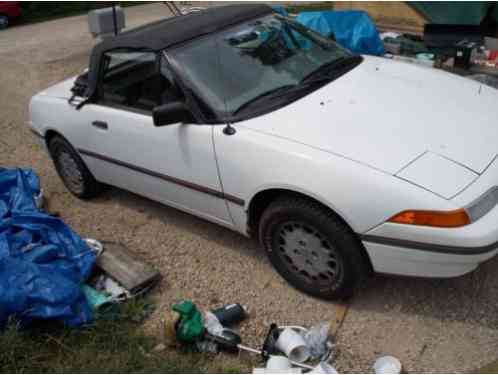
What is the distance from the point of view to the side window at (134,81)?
3.29 m

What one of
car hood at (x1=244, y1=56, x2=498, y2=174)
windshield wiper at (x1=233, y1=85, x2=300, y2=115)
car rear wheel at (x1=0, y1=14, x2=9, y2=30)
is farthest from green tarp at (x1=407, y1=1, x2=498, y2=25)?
car rear wheel at (x1=0, y1=14, x2=9, y2=30)

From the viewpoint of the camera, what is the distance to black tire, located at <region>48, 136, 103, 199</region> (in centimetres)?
423

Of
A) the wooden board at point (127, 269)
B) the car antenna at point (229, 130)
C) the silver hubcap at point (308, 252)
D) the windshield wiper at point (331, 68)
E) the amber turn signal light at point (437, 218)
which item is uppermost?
the windshield wiper at point (331, 68)

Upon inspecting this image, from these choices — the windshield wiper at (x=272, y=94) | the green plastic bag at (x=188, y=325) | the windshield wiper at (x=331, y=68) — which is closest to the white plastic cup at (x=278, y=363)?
the green plastic bag at (x=188, y=325)

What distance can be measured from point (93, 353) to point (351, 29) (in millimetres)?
5338

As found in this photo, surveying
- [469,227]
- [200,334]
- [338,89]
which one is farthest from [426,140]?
[200,334]

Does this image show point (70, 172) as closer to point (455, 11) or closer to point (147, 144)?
point (147, 144)

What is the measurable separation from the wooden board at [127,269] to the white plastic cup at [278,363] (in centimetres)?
110

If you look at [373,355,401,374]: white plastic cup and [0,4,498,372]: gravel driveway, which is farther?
[0,4,498,372]: gravel driveway

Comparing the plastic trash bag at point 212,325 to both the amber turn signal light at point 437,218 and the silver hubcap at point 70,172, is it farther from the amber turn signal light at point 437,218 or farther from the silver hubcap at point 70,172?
the silver hubcap at point 70,172

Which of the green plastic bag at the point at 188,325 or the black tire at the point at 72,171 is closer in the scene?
the green plastic bag at the point at 188,325

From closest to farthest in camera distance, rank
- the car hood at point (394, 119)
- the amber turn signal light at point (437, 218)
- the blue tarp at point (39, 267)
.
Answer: the amber turn signal light at point (437, 218)
the car hood at point (394, 119)
the blue tarp at point (39, 267)

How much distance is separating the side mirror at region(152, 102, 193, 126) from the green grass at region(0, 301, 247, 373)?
128 centimetres

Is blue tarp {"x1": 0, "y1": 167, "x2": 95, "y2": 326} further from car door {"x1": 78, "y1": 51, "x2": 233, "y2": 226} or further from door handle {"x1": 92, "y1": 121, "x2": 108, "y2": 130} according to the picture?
Answer: door handle {"x1": 92, "y1": 121, "x2": 108, "y2": 130}
